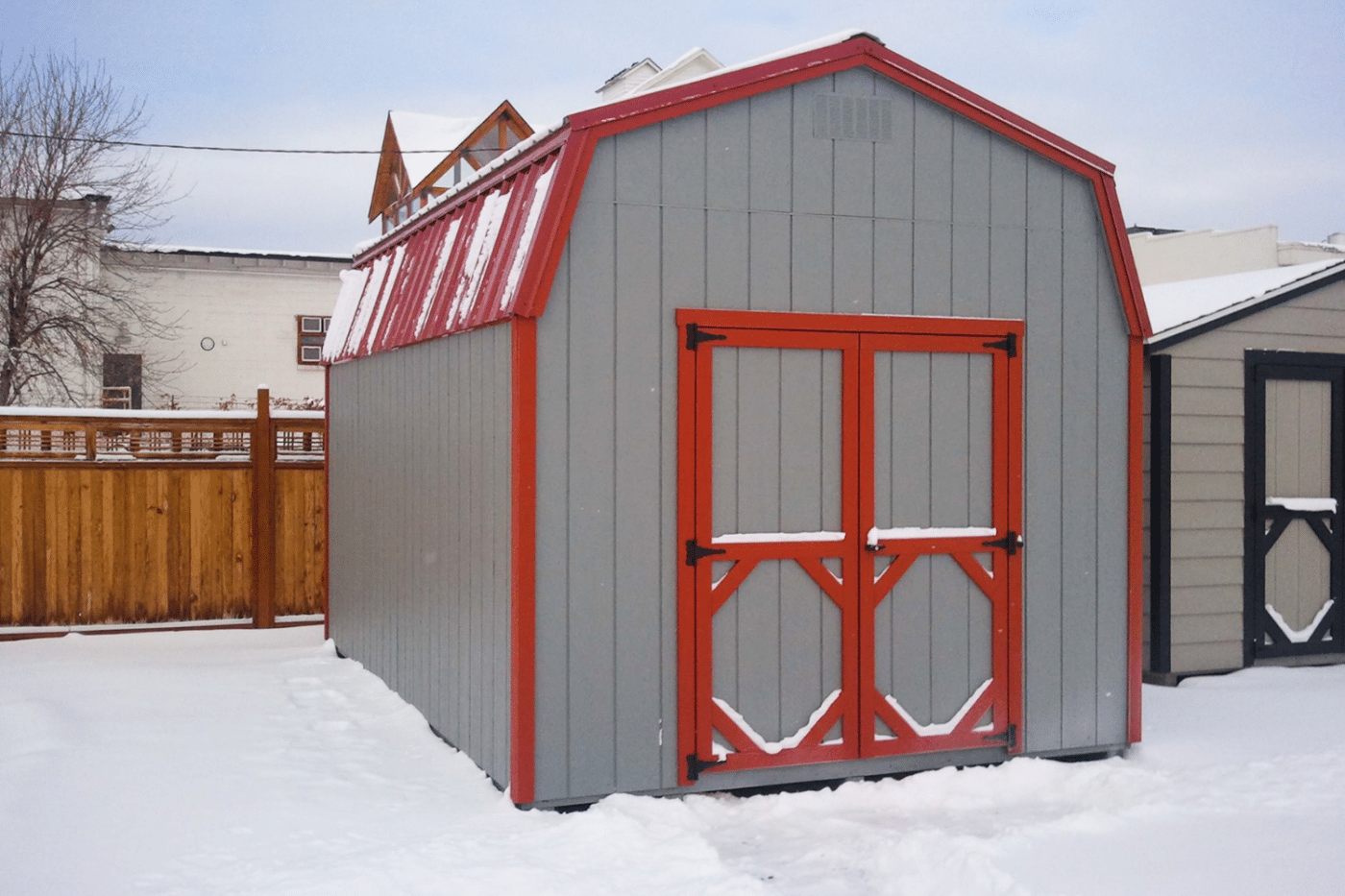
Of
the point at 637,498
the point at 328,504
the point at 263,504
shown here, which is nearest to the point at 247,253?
the point at 263,504

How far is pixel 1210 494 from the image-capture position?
839cm

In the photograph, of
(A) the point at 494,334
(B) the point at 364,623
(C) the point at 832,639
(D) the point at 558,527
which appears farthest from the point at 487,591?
(B) the point at 364,623

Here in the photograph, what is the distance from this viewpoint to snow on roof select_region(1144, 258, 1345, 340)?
8.34 meters

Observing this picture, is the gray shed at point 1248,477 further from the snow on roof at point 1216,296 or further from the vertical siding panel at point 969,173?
the vertical siding panel at point 969,173

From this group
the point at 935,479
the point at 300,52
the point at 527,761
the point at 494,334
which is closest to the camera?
the point at 527,761

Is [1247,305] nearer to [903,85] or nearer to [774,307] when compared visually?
[903,85]

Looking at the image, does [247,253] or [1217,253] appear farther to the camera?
[247,253]

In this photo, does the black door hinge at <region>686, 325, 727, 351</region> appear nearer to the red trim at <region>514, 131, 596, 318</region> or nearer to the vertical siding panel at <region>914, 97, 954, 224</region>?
the red trim at <region>514, 131, 596, 318</region>

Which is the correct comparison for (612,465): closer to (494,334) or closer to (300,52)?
→ (494,334)

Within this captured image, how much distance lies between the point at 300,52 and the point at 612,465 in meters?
28.4

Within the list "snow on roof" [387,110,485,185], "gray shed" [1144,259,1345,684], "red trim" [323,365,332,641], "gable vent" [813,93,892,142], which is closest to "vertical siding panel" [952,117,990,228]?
"gable vent" [813,93,892,142]

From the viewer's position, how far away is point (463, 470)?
6223 millimetres

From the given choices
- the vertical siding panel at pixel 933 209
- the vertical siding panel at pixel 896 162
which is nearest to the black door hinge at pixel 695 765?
Answer: the vertical siding panel at pixel 933 209

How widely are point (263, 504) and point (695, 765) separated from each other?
579cm
